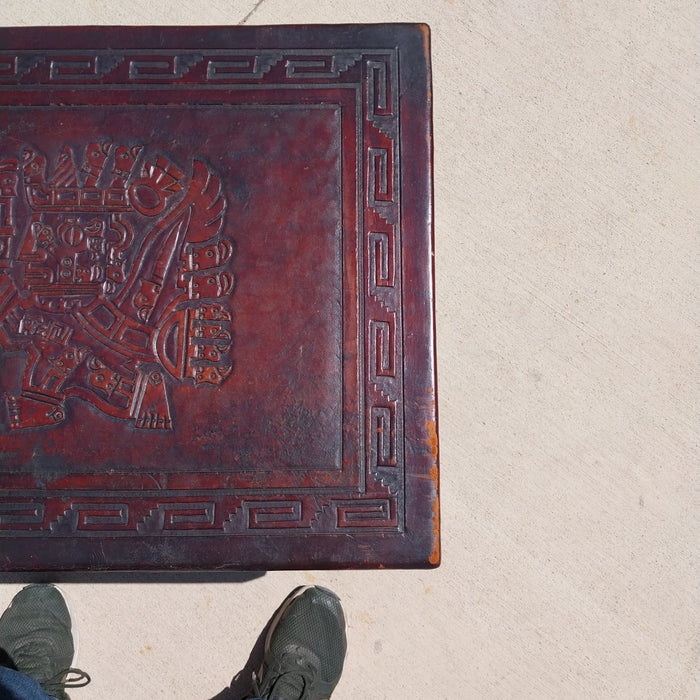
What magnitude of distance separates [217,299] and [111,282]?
17cm

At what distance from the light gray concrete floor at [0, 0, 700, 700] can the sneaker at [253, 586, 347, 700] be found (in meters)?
0.05

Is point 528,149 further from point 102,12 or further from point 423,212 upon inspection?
point 102,12

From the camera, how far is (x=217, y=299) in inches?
39.0

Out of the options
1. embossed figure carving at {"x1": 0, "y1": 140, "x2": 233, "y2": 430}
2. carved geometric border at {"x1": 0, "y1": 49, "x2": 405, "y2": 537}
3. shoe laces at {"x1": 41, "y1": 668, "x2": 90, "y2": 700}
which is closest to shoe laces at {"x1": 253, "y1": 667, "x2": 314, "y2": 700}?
shoe laces at {"x1": 41, "y1": 668, "x2": 90, "y2": 700}

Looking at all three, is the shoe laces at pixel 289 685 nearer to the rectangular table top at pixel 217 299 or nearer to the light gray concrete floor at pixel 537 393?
the light gray concrete floor at pixel 537 393

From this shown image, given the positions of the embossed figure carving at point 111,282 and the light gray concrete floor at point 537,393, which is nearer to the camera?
the embossed figure carving at point 111,282

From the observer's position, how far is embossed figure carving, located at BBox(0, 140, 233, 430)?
98 cm

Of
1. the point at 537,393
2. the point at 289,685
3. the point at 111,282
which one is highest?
the point at 111,282

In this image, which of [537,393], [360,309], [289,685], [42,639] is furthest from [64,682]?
[537,393]

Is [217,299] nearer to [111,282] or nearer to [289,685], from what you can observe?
[111,282]

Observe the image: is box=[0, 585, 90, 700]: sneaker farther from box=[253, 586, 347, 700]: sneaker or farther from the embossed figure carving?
the embossed figure carving

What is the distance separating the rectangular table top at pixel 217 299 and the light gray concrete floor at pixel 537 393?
0.39m

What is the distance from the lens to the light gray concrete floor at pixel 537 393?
1.32 metres

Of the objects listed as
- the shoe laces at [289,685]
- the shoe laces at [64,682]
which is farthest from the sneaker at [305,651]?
the shoe laces at [64,682]
